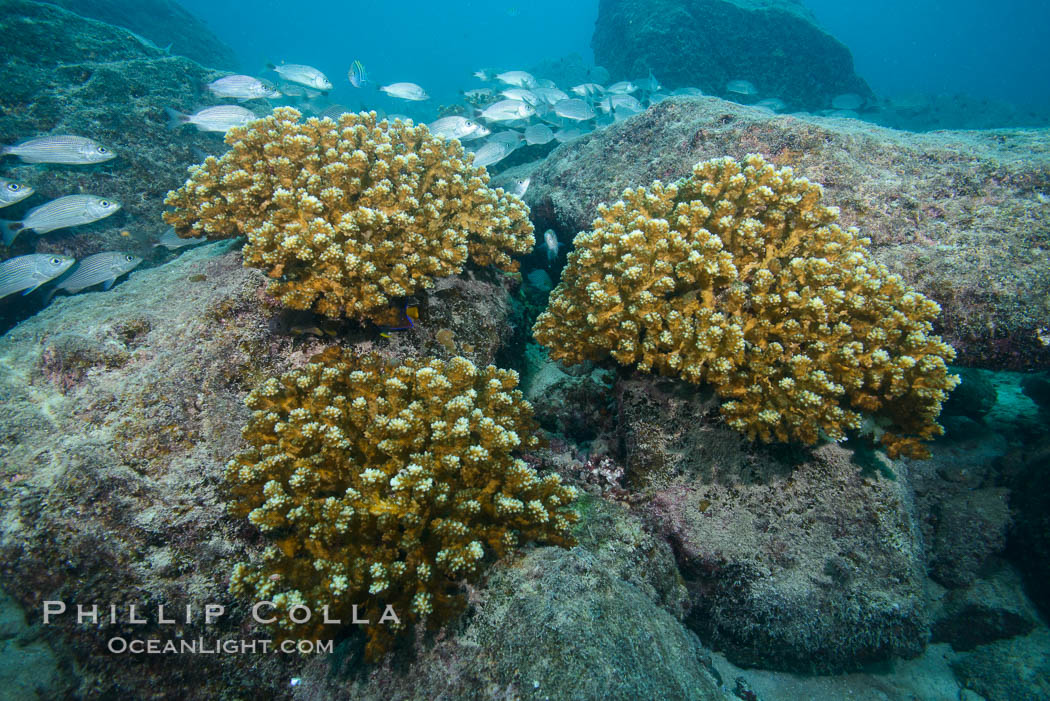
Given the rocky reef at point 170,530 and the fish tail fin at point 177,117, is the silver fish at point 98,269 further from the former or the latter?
the fish tail fin at point 177,117

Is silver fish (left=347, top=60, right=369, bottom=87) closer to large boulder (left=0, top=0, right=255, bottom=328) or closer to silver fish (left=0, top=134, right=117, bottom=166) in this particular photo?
large boulder (left=0, top=0, right=255, bottom=328)

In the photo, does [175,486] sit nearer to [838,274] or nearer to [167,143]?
[838,274]

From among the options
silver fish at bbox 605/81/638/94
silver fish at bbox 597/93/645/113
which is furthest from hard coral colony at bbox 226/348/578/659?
silver fish at bbox 605/81/638/94

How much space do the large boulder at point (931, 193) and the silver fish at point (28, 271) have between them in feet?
20.8

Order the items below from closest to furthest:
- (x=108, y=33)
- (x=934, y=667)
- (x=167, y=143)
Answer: (x=934, y=667)
(x=167, y=143)
(x=108, y=33)

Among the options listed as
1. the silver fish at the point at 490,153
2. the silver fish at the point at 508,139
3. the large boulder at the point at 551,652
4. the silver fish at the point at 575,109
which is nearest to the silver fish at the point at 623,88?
the silver fish at the point at 575,109

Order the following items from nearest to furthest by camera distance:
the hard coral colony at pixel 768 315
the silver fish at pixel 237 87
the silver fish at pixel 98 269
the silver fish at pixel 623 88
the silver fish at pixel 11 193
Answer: the hard coral colony at pixel 768 315 → the silver fish at pixel 98 269 → the silver fish at pixel 11 193 → the silver fish at pixel 237 87 → the silver fish at pixel 623 88

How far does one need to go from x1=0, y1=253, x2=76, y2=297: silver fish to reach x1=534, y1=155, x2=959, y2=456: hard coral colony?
622cm

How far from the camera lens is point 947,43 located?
→ 276 ft

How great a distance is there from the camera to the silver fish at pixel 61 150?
5551 millimetres

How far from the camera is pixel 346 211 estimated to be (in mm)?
3570

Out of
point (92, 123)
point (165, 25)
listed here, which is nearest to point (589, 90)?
point (92, 123)

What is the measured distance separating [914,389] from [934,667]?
2.94 meters

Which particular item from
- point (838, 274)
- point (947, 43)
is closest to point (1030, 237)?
point (838, 274)
